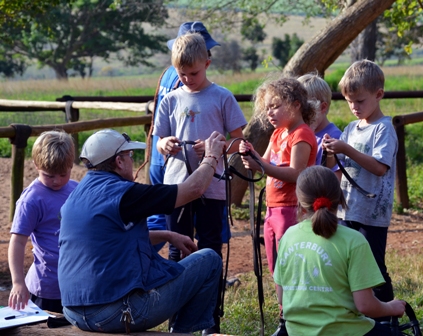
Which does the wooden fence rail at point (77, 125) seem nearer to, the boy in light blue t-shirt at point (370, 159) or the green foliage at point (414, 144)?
the green foliage at point (414, 144)

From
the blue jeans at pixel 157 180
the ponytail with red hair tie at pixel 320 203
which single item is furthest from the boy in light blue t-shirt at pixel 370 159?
the blue jeans at pixel 157 180

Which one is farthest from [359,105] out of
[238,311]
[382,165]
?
[238,311]

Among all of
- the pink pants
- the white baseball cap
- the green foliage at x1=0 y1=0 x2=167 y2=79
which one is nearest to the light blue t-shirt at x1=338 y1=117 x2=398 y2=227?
the pink pants

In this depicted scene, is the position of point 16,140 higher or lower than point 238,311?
higher

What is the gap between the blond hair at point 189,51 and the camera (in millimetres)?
3906

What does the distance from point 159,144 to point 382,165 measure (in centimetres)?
127

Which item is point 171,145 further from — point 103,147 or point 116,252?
point 116,252

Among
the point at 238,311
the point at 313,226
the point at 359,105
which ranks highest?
the point at 359,105

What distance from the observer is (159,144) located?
407cm

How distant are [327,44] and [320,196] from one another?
18.2ft

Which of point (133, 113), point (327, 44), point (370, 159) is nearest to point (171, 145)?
point (370, 159)

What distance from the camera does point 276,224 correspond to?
3852mm

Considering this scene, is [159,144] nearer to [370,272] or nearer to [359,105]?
[359,105]

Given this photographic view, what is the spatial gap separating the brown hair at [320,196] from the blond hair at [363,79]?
1079 millimetres
